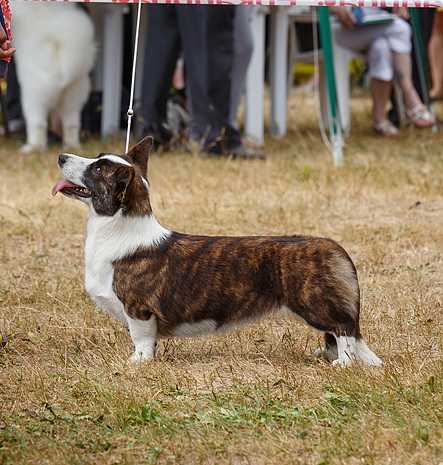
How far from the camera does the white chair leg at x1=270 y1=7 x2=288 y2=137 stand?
10.2m

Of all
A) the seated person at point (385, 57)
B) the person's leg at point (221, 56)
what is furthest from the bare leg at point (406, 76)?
the person's leg at point (221, 56)

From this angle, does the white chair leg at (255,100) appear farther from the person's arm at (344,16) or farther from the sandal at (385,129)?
the sandal at (385,129)

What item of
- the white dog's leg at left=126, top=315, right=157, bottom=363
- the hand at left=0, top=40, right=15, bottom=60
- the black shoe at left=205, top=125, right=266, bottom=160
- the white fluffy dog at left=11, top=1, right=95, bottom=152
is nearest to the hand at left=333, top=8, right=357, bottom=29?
the black shoe at left=205, top=125, right=266, bottom=160

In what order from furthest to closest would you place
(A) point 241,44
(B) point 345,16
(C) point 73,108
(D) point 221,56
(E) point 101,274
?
(B) point 345,16 → (C) point 73,108 → (A) point 241,44 → (D) point 221,56 → (E) point 101,274

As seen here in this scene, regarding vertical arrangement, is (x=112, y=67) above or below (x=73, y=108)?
above

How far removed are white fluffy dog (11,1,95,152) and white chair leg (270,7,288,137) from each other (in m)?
1.82

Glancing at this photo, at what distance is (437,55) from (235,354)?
344 inches

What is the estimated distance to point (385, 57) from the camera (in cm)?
1016

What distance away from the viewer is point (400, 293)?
5.36 m

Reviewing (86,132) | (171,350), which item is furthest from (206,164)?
(171,350)

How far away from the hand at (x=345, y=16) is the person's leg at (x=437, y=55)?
8.96ft

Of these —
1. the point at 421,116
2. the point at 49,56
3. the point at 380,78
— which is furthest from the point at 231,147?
the point at 421,116

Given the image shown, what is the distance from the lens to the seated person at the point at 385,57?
1008 cm

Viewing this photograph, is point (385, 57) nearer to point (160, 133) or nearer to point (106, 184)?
point (160, 133)
